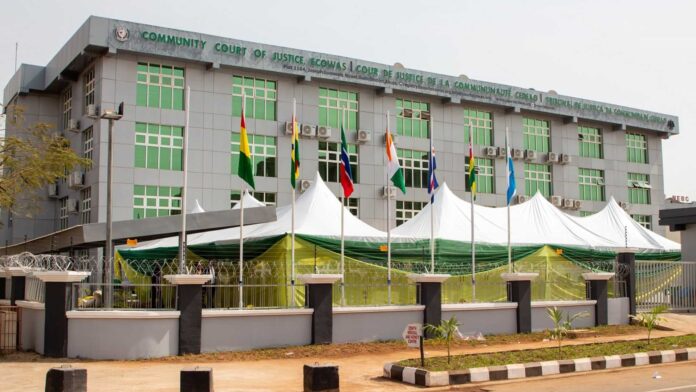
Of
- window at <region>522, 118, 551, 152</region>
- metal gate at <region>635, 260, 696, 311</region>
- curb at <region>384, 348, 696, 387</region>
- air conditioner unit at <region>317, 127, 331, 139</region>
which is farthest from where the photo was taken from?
window at <region>522, 118, 551, 152</region>

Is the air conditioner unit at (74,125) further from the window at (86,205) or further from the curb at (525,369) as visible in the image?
the curb at (525,369)

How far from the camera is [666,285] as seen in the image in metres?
22.6

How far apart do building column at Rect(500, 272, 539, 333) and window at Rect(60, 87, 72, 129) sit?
1062 inches

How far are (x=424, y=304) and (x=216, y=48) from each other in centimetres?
2153

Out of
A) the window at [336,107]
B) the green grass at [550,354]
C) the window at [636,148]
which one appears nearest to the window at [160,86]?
the window at [336,107]

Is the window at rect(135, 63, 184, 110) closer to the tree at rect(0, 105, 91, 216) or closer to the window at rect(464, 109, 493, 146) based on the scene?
the tree at rect(0, 105, 91, 216)

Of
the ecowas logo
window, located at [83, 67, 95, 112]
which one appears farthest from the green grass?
window, located at [83, 67, 95, 112]

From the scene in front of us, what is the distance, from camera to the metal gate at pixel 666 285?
72.0ft

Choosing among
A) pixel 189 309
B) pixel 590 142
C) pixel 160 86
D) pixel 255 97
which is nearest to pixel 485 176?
pixel 590 142

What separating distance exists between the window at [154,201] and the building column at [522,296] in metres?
19.3

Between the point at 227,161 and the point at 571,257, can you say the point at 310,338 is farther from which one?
the point at 227,161

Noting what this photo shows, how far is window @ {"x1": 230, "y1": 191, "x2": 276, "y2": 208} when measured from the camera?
36.0 m

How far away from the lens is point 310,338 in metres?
16.0

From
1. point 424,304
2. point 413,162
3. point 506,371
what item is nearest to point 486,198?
point 413,162
